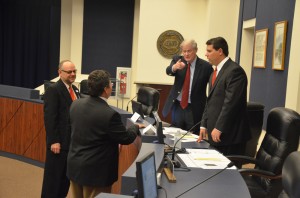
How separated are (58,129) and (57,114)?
13 cm

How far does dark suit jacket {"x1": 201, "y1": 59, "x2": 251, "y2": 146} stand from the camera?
3125 mm

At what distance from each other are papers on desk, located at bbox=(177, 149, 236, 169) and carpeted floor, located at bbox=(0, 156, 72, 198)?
1878 millimetres

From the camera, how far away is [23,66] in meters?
10.8

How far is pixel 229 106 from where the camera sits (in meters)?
3.12

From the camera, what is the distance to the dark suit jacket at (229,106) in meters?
3.12

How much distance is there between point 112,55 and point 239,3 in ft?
10.4

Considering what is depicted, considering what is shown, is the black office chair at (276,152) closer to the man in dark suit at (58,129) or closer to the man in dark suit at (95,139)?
the man in dark suit at (95,139)

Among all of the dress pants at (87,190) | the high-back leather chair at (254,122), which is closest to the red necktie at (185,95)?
the high-back leather chair at (254,122)

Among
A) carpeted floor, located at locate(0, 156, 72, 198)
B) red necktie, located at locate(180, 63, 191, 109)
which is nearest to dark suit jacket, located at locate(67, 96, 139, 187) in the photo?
red necktie, located at locate(180, 63, 191, 109)

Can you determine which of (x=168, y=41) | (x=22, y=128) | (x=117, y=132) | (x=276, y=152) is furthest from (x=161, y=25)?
(x=117, y=132)

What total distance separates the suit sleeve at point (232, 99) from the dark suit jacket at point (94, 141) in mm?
860

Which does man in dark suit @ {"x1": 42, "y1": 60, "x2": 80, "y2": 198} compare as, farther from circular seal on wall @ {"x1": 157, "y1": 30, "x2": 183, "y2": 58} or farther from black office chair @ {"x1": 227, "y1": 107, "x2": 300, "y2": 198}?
circular seal on wall @ {"x1": 157, "y1": 30, "x2": 183, "y2": 58}

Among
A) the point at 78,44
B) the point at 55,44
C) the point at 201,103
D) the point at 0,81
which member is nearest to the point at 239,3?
the point at 78,44

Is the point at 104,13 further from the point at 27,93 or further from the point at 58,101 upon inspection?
the point at 58,101
